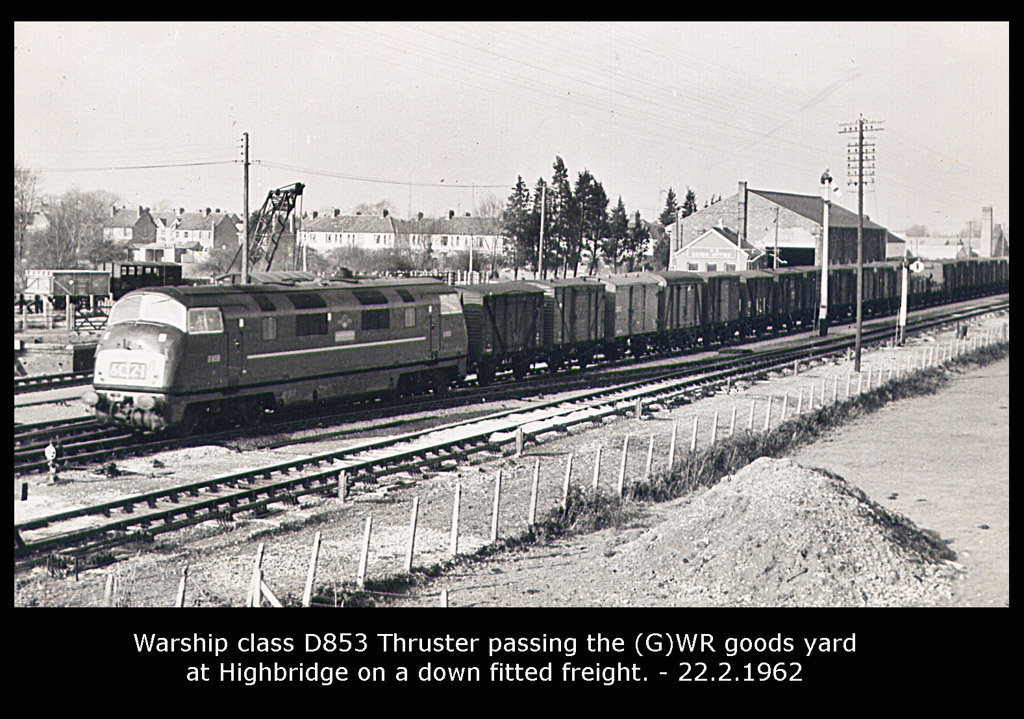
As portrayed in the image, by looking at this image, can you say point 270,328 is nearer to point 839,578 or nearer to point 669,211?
point 839,578

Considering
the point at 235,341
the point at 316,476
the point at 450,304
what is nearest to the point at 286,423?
the point at 235,341

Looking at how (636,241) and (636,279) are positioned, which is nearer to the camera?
(636,279)

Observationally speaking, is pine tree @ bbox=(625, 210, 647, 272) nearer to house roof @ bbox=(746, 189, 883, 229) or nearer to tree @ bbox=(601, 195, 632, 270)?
tree @ bbox=(601, 195, 632, 270)

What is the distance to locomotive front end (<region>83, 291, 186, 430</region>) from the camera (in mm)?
19828

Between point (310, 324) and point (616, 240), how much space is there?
170ft

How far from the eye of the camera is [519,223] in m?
63.2

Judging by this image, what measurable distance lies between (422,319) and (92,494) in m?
11.6

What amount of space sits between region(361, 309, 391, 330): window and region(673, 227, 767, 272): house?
174 ft

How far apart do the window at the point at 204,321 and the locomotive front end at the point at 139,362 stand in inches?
7.9

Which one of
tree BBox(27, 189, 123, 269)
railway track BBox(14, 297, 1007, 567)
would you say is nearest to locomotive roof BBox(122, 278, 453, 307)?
railway track BBox(14, 297, 1007, 567)

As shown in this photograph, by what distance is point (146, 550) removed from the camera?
44.1ft

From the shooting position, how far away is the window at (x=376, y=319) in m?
24.5

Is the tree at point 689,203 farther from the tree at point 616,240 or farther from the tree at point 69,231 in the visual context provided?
the tree at point 69,231
